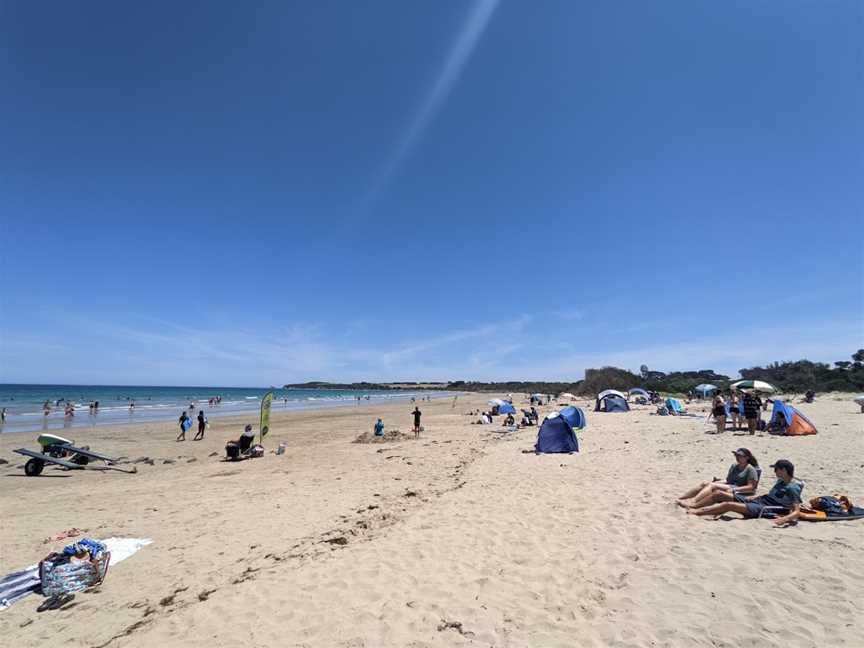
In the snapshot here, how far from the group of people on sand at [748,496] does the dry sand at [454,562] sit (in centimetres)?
24

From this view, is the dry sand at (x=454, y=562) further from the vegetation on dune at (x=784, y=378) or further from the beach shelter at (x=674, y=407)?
the vegetation on dune at (x=784, y=378)

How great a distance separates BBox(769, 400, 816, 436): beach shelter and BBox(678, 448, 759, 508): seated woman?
32.6ft

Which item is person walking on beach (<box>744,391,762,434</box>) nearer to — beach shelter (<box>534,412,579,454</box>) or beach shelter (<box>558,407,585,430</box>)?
beach shelter (<box>558,407,585,430</box>)

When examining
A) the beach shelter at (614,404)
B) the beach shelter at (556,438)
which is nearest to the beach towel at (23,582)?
the beach shelter at (556,438)

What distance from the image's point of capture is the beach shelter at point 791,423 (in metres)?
14.2


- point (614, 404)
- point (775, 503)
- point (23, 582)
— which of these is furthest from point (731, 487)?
point (614, 404)

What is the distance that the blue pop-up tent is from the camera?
13.0 metres

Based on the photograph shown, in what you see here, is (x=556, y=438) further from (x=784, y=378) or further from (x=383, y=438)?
(x=784, y=378)

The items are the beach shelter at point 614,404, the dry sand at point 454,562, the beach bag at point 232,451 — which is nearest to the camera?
the dry sand at point 454,562

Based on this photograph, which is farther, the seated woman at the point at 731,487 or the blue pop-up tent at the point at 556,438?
the blue pop-up tent at the point at 556,438

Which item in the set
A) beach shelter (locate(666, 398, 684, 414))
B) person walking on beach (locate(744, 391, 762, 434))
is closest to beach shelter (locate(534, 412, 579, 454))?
person walking on beach (locate(744, 391, 762, 434))

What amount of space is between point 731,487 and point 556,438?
668 cm

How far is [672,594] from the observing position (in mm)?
4168

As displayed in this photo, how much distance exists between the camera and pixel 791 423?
14.3 m
